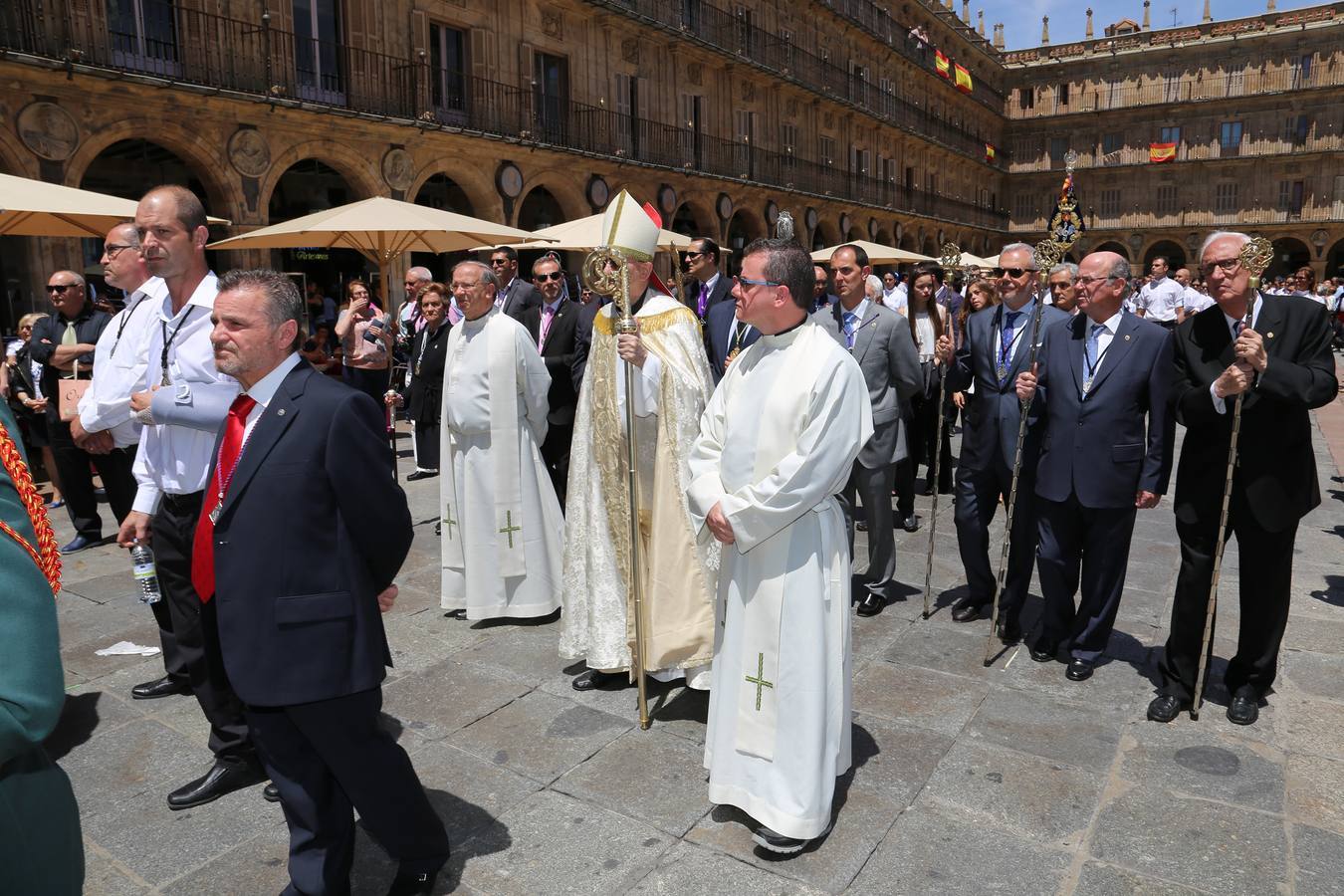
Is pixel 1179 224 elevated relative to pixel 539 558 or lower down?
elevated

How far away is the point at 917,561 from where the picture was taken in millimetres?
5906

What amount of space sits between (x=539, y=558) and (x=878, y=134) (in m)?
31.5

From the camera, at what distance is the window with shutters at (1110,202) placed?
1750 inches

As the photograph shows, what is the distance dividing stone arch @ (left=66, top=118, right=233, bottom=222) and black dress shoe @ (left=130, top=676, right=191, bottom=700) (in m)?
10.1

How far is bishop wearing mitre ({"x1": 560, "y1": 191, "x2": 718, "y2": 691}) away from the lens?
3.73 metres

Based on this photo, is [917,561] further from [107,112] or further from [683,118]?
[683,118]

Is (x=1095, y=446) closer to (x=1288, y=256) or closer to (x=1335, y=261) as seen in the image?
(x=1335, y=261)

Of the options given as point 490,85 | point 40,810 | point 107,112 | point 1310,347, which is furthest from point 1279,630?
point 490,85

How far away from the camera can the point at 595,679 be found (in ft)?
13.2

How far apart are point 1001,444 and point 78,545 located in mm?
6116

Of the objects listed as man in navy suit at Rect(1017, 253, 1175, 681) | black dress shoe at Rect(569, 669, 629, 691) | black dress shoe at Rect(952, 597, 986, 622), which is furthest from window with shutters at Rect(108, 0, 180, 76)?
man in navy suit at Rect(1017, 253, 1175, 681)

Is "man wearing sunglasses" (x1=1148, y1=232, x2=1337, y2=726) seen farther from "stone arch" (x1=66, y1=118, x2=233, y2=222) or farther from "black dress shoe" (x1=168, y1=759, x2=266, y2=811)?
"stone arch" (x1=66, y1=118, x2=233, y2=222)

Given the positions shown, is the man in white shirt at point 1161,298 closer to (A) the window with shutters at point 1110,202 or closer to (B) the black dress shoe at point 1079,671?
(B) the black dress shoe at point 1079,671

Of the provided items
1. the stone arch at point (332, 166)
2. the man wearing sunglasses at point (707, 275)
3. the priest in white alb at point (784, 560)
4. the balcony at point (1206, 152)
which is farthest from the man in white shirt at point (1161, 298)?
the balcony at point (1206, 152)
